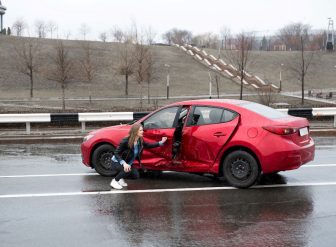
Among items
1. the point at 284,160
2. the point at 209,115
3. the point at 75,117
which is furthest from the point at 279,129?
the point at 75,117

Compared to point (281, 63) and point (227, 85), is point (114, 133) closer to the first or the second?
point (227, 85)

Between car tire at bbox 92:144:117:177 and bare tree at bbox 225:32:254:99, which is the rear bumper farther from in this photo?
bare tree at bbox 225:32:254:99

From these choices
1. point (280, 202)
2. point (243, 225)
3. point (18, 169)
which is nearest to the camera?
point (243, 225)

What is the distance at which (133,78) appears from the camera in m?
65.8

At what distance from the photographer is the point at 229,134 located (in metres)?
8.52

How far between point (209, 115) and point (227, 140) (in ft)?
2.09

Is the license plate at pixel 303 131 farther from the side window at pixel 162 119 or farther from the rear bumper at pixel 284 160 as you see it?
the side window at pixel 162 119

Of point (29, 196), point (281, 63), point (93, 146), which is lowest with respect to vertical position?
point (29, 196)

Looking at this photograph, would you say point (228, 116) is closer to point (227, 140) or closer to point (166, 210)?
point (227, 140)

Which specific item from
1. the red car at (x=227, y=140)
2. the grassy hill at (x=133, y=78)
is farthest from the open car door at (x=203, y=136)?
the grassy hill at (x=133, y=78)

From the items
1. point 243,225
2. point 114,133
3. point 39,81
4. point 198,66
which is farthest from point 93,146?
point 198,66

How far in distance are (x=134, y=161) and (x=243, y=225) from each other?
3.53 m

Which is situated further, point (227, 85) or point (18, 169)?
point (227, 85)

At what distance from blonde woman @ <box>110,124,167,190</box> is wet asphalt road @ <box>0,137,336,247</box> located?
0.26 m
